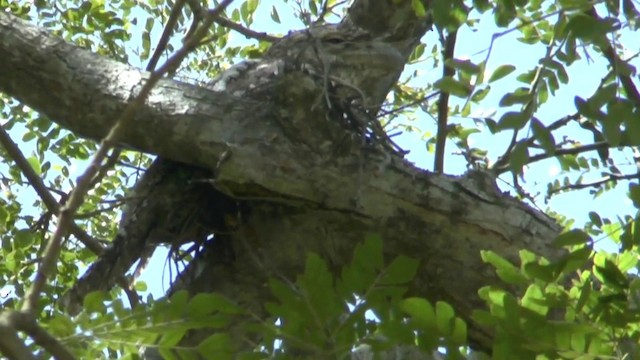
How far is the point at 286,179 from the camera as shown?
2287 mm

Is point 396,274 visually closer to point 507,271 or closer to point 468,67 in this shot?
point 507,271

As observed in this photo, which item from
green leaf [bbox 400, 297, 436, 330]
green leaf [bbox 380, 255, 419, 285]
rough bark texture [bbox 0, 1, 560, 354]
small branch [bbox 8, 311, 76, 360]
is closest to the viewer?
small branch [bbox 8, 311, 76, 360]

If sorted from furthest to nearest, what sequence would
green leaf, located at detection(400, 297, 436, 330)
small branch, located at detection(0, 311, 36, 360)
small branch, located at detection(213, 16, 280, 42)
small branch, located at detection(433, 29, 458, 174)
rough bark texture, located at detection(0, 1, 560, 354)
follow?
1. small branch, located at detection(213, 16, 280, 42)
2. small branch, located at detection(433, 29, 458, 174)
3. rough bark texture, located at detection(0, 1, 560, 354)
4. green leaf, located at detection(400, 297, 436, 330)
5. small branch, located at detection(0, 311, 36, 360)

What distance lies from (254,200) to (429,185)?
349 millimetres

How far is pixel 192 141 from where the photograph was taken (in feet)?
7.76

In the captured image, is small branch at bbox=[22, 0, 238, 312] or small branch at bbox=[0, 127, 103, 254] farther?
small branch at bbox=[0, 127, 103, 254]

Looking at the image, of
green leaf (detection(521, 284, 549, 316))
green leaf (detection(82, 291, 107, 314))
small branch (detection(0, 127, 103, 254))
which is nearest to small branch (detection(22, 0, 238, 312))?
green leaf (detection(82, 291, 107, 314))

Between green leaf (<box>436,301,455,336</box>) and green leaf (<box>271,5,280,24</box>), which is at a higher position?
green leaf (<box>271,5,280,24</box>)

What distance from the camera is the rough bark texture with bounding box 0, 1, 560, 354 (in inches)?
90.1

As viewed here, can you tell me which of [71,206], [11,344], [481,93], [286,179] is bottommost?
[11,344]

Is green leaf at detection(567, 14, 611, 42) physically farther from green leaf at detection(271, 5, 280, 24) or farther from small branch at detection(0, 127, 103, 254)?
green leaf at detection(271, 5, 280, 24)

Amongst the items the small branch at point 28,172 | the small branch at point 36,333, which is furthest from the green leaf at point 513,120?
the small branch at point 28,172

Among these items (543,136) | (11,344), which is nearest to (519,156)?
(543,136)

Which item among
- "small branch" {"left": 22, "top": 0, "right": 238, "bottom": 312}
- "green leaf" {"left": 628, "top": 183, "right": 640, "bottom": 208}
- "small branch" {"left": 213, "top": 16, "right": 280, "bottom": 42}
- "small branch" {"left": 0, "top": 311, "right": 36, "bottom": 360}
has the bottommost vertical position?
"small branch" {"left": 0, "top": 311, "right": 36, "bottom": 360}
